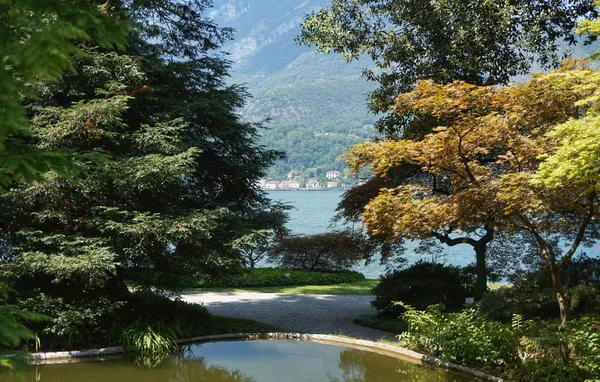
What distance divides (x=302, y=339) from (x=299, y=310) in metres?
3.51

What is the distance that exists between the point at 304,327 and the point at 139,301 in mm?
3222

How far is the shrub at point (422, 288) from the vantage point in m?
12.6

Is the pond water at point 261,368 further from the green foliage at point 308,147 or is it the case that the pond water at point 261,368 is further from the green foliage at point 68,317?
the green foliage at point 308,147

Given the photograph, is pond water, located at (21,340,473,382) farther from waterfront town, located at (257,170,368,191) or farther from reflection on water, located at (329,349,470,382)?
waterfront town, located at (257,170,368,191)

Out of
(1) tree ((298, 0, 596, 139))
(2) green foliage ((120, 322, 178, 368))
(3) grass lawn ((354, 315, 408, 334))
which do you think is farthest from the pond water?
(1) tree ((298, 0, 596, 139))

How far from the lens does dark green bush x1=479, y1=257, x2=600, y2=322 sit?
9.92 m

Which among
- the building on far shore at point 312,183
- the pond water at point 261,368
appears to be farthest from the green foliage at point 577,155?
the building on far shore at point 312,183

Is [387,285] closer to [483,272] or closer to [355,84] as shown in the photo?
[483,272]

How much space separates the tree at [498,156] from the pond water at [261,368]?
6.62 feet

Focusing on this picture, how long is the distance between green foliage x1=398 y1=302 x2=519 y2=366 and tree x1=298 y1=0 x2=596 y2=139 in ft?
12.9

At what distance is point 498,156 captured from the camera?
8906 millimetres

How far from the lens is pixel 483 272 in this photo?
12758 mm

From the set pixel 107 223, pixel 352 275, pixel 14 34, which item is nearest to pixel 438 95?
pixel 107 223

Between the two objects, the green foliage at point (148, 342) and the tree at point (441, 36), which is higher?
the tree at point (441, 36)
